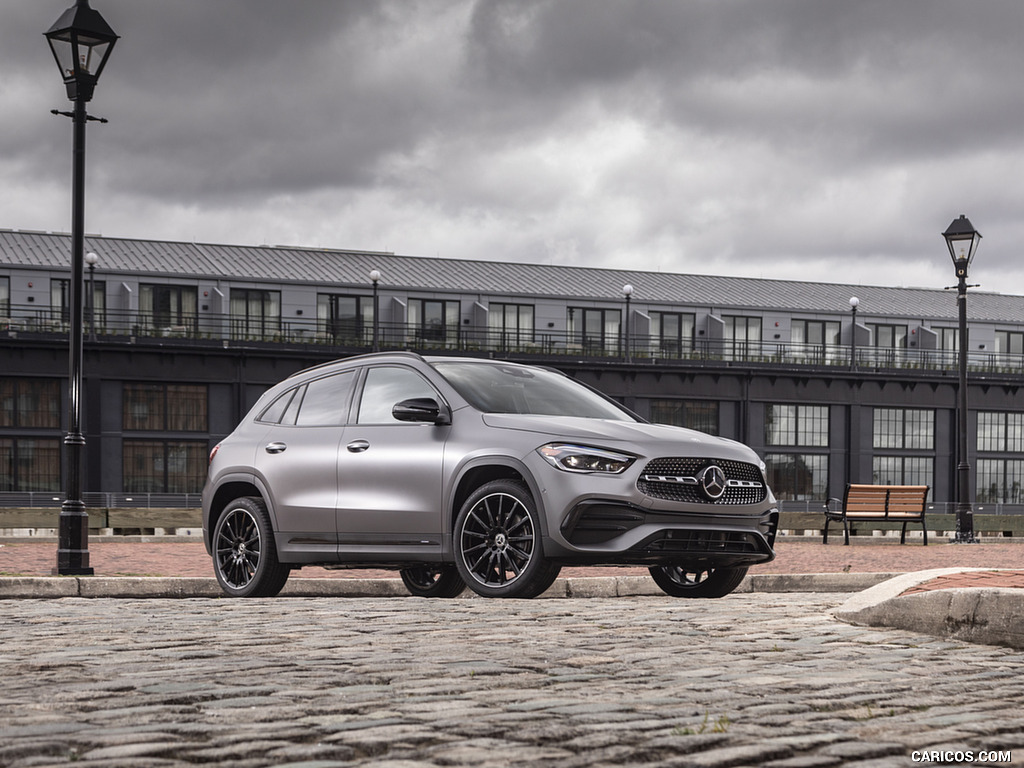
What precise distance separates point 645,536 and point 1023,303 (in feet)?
188

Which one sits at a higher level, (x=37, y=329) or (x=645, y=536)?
(x=37, y=329)

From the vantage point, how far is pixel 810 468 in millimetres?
47531

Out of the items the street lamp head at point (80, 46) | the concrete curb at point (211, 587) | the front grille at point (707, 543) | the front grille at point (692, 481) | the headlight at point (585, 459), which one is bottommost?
the concrete curb at point (211, 587)

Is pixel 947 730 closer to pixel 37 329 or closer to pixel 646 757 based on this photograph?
pixel 646 757

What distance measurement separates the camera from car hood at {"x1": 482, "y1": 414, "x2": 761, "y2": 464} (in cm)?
816

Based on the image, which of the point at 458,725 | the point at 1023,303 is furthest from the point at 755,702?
the point at 1023,303

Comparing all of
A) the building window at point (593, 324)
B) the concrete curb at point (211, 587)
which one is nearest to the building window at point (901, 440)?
the building window at point (593, 324)

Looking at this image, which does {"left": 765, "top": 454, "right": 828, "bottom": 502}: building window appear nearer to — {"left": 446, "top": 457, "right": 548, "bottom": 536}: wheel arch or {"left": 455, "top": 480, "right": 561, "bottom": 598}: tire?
{"left": 446, "top": 457, "right": 548, "bottom": 536}: wheel arch

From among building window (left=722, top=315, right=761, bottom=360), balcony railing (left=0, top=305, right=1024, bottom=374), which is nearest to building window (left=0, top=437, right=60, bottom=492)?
balcony railing (left=0, top=305, right=1024, bottom=374)

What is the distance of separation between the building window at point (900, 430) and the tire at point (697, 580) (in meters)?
39.6

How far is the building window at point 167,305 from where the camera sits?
44.7m

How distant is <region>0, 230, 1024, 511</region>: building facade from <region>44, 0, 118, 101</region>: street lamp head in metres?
26.4

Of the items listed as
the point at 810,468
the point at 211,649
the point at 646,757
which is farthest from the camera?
the point at 810,468

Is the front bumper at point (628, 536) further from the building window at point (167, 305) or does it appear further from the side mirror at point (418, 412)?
the building window at point (167, 305)
